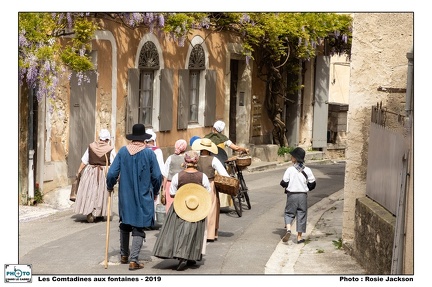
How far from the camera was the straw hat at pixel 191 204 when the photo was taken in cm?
1352

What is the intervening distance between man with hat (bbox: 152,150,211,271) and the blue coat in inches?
10.8

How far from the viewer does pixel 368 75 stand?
1520 centimetres

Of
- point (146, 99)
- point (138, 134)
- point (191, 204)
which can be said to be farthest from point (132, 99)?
point (191, 204)

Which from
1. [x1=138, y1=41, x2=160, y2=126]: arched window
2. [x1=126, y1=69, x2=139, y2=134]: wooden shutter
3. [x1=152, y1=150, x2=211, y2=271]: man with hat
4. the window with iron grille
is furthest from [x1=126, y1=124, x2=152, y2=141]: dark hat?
the window with iron grille

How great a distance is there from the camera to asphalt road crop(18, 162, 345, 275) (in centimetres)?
1370

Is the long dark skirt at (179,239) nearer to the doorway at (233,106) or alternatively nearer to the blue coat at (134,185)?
the blue coat at (134,185)

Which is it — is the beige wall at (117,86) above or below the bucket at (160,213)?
above

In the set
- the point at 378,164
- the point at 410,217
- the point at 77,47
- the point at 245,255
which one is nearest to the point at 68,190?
the point at 77,47

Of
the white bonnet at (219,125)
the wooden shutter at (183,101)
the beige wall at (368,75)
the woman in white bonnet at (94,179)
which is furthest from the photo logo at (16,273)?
the wooden shutter at (183,101)

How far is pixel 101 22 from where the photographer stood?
2123cm

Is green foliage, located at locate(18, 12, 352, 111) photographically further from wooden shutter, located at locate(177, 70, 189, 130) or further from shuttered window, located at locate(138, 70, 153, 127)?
wooden shutter, located at locate(177, 70, 189, 130)

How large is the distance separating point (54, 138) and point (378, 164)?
23.7ft

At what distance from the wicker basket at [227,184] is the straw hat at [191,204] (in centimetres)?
141

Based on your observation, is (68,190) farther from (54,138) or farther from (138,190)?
(138,190)
